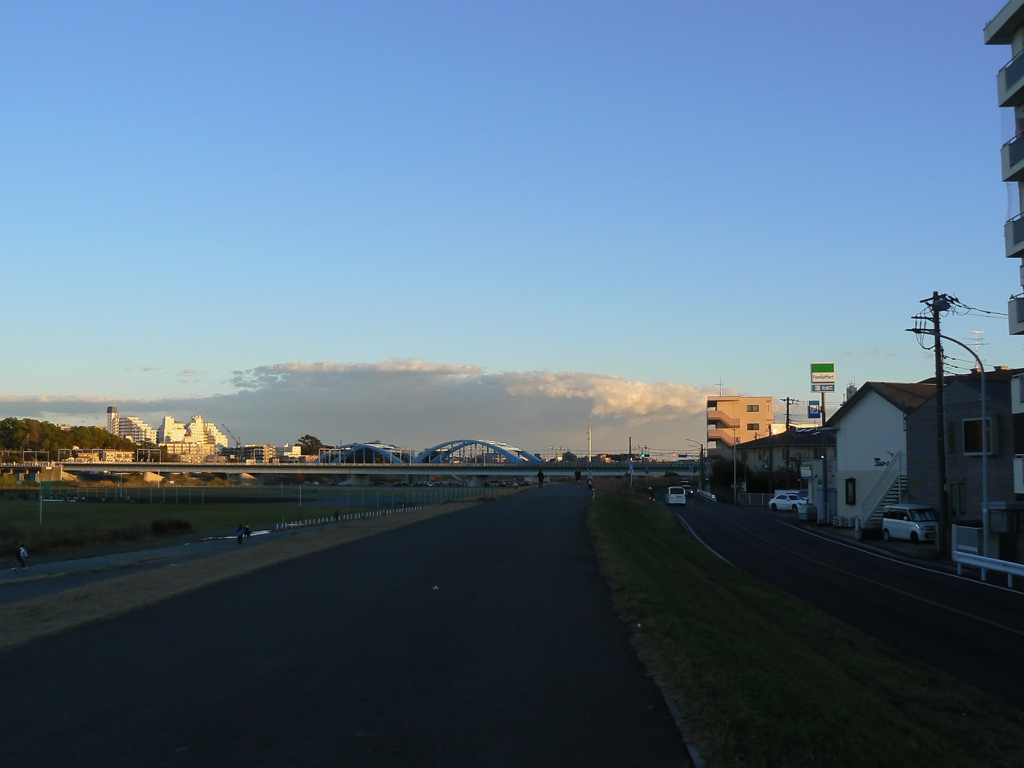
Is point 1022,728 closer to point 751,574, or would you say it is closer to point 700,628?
point 700,628

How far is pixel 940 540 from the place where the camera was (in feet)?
112

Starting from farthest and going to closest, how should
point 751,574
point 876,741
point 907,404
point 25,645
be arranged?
point 907,404, point 751,574, point 25,645, point 876,741

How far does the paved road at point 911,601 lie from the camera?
47.6 feet

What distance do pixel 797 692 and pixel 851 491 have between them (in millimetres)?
50051

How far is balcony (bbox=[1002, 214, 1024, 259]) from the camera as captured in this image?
34.1 metres

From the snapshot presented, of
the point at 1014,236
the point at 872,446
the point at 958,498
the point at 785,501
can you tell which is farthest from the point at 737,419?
the point at 1014,236

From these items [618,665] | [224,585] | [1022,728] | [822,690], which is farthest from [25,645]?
[1022,728]

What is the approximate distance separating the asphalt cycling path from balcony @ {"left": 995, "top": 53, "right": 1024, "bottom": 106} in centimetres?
2840

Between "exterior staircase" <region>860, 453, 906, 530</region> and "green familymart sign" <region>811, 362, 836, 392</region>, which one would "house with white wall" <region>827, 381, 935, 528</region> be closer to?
"exterior staircase" <region>860, 453, 906, 530</region>

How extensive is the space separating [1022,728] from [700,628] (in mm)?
3940

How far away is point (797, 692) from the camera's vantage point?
859 centimetres

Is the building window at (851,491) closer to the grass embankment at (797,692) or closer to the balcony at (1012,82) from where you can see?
the balcony at (1012,82)

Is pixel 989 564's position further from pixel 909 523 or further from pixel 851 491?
pixel 851 491

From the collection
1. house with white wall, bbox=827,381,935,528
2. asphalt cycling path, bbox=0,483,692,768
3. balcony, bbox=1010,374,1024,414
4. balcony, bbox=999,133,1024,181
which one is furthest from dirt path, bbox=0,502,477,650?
house with white wall, bbox=827,381,935,528
